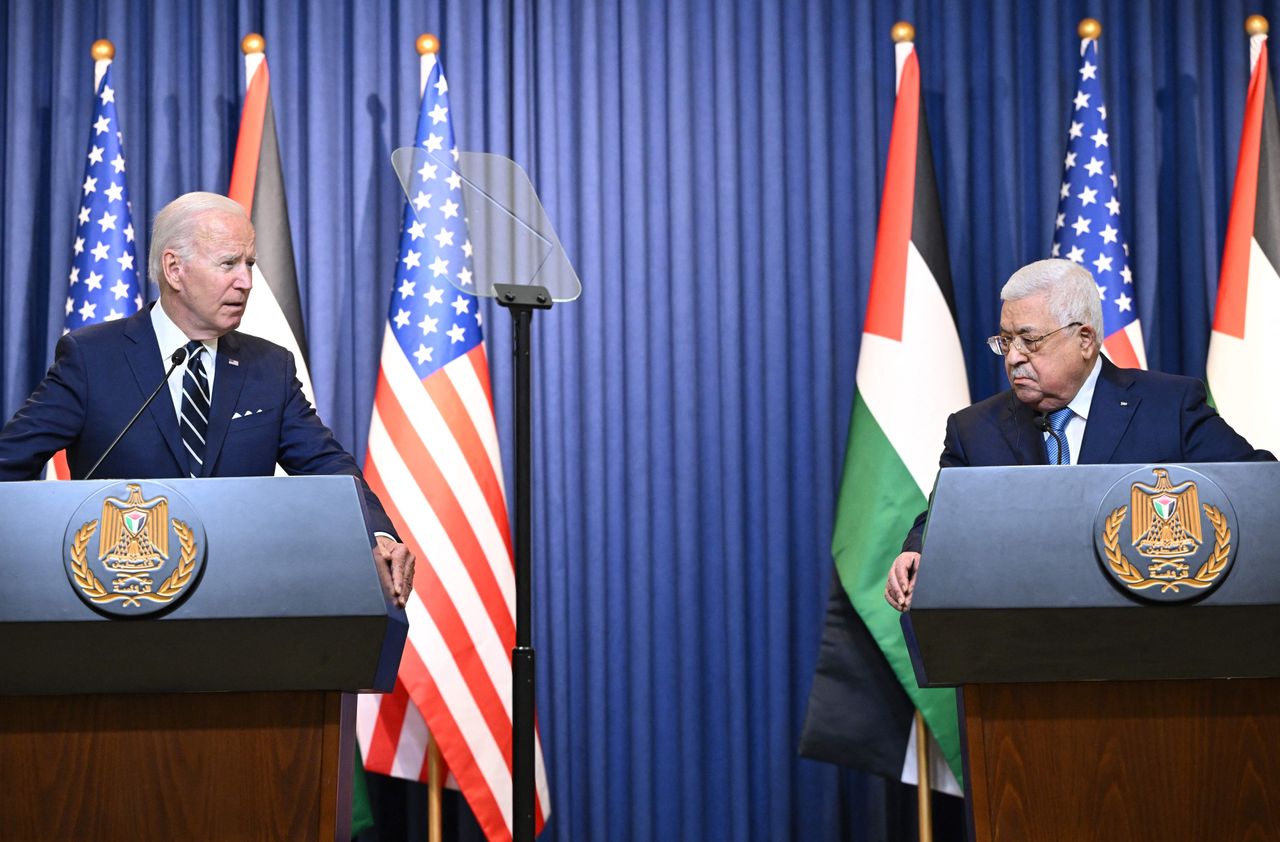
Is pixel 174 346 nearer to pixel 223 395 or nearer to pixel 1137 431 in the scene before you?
pixel 223 395

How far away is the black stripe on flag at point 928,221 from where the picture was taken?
13.1 ft

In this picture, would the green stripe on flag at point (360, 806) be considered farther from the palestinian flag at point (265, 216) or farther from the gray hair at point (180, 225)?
the gray hair at point (180, 225)

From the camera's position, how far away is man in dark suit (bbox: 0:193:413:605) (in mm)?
2572

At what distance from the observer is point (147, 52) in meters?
4.47

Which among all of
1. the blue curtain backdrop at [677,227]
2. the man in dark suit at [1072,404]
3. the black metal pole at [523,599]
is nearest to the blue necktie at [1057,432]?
the man in dark suit at [1072,404]

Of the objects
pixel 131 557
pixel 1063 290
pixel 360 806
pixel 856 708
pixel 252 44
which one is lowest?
pixel 360 806

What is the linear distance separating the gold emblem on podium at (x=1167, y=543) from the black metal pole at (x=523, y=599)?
1.02 m

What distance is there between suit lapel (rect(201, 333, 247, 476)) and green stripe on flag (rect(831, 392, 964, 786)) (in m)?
1.86

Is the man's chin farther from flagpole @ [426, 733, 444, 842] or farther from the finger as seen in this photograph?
flagpole @ [426, 733, 444, 842]

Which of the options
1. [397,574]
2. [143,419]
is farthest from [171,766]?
[143,419]

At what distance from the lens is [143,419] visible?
2586 millimetres

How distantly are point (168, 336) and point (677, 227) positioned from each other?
203cm

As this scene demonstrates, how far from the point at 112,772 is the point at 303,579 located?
0.45 metres

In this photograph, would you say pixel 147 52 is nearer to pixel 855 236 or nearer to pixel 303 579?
pixel 855 236
